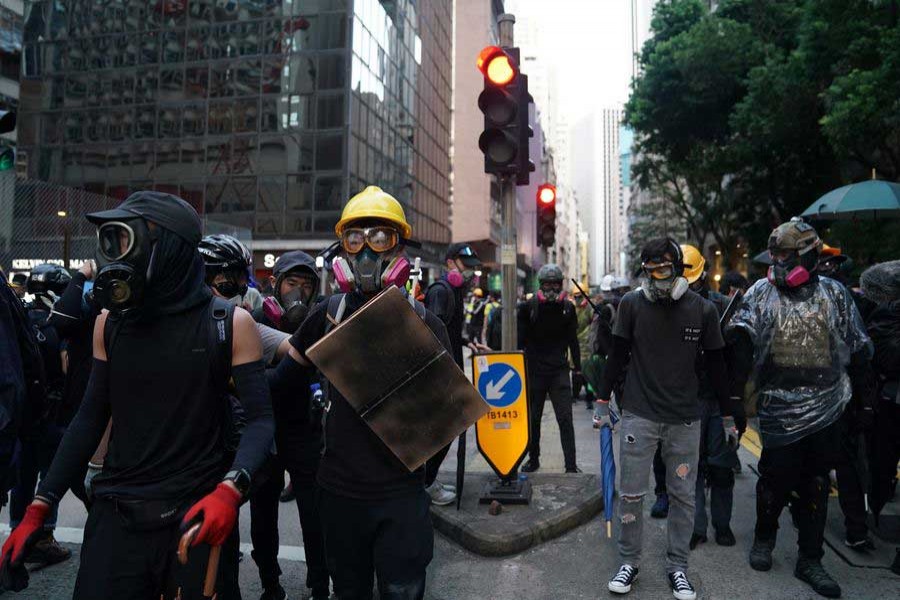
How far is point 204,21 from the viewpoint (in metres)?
32.2

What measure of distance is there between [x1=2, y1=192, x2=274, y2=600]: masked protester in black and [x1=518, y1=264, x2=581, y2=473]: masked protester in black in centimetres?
462

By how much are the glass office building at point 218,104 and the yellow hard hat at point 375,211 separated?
2813 centimetres

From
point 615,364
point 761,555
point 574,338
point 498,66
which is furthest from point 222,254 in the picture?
point 574,338

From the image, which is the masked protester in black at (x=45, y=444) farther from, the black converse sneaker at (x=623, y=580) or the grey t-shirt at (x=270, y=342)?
the black converse sneaker at (x=623, y=580)

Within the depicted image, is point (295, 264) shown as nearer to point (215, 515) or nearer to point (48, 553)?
point (215, 515)

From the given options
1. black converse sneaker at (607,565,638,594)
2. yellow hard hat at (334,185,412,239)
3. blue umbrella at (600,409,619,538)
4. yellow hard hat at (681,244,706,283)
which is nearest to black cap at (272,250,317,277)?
yellow hard hat at (334,185,412,239)

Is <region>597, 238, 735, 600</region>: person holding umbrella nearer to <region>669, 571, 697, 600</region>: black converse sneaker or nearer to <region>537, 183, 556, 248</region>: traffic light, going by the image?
<region>669, 571, 697, 600</region>: black converse sneaker

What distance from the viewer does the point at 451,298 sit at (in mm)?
5535

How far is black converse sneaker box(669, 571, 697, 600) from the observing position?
3.84 m

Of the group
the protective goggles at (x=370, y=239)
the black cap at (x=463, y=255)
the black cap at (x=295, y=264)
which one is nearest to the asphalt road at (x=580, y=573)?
the black cap at (x=295, y=264)

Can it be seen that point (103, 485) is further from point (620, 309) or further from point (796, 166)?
point (796, 166)

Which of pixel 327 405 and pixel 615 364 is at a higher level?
pixel 615 364

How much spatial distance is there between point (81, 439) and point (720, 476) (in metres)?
4.02

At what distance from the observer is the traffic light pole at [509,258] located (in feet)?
19.4
